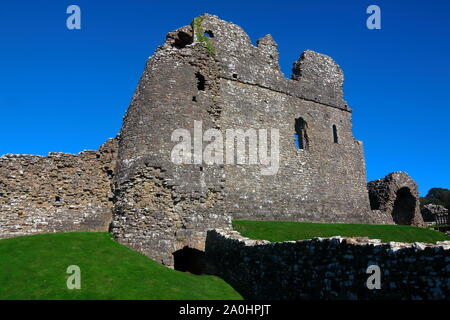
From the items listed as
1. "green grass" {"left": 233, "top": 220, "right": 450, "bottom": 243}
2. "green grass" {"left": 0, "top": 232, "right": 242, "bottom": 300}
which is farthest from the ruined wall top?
"green grass" {"left": 0, "top": 232, "right": 242, "bottom": 300}

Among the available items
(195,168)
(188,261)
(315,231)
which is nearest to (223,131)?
(195,168)

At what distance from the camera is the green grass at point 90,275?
9109mm

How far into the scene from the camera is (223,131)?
1988 centimetres

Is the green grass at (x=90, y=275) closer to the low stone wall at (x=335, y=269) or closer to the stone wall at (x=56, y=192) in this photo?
the low stone wall at (x=335, y=269)

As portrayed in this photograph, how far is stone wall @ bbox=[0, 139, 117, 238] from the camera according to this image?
50.3ft

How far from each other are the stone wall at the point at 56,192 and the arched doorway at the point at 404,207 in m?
24.4

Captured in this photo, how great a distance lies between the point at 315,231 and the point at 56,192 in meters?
11.9

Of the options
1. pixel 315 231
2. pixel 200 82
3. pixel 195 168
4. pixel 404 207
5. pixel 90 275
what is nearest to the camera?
pixel 90 275

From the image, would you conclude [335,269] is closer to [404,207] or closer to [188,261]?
[188,261]

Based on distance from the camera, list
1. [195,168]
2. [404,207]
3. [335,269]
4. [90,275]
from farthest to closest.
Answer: [404,207]
[195,168]
[90,275]
[335,269]

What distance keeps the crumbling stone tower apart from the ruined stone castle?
0.06 metres

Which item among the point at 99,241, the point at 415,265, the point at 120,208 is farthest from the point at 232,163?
the point at 415,265

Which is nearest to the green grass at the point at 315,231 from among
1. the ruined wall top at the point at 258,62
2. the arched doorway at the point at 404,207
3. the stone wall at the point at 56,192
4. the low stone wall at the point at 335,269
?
the low stone wall at the point at 335,269
